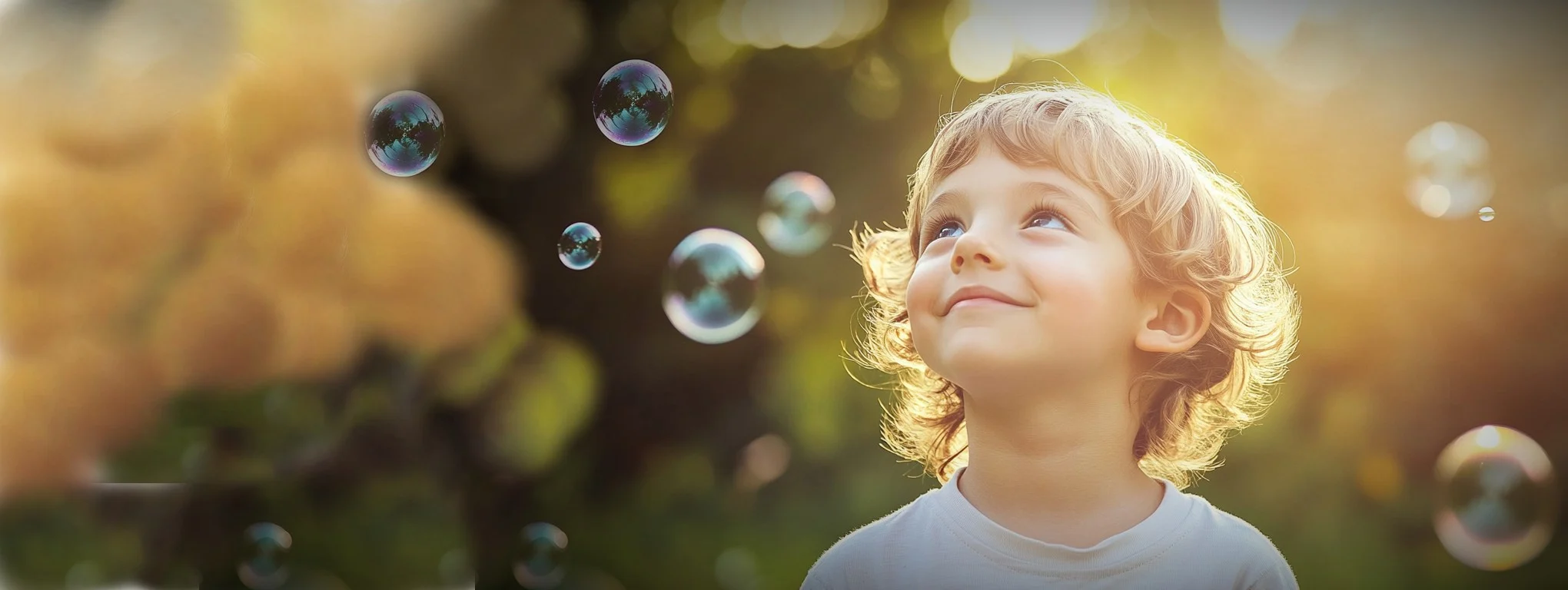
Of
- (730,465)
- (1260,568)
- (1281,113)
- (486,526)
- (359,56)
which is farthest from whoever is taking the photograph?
(359,56)

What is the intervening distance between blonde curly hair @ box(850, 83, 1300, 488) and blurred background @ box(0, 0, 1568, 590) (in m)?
0.78

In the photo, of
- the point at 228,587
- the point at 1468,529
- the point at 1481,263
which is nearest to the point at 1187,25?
the point at 1481,263

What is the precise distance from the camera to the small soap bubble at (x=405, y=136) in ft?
8.51

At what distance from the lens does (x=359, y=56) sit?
12.7ft

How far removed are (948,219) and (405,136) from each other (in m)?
1.55

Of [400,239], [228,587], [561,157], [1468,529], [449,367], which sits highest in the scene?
[561,157]

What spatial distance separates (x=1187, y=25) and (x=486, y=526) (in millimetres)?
2454

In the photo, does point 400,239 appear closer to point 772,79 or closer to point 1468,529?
point 772,79

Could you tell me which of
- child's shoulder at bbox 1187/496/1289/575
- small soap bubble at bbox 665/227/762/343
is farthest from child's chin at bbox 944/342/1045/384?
small soap bubble at bbox 665/227/762/343

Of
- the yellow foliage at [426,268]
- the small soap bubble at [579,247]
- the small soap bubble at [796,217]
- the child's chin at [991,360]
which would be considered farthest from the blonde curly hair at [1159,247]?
the yellow foliage at [426,268]

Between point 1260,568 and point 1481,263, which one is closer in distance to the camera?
point 1260,568

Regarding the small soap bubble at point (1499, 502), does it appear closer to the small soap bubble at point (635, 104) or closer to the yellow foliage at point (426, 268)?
the small soap bubble at point (635, 104)

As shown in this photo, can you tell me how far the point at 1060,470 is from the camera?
135cm

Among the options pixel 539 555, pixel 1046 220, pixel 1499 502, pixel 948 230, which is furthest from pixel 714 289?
pixel 1499 502
